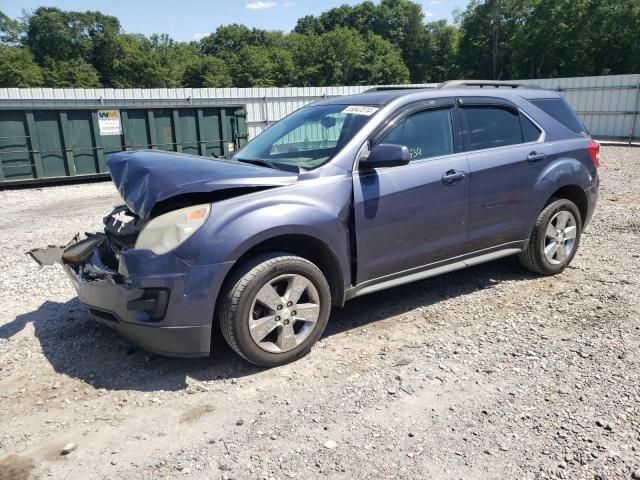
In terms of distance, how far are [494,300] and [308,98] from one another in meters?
16.3

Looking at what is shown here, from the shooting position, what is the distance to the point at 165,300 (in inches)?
123

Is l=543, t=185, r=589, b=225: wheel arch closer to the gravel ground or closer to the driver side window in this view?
the gravel ground

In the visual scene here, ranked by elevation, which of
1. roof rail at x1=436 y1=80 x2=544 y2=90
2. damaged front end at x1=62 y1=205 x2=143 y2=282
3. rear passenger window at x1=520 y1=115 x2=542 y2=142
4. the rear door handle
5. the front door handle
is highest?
roof rail at x1=436 y1=80 x2=544 y2=90

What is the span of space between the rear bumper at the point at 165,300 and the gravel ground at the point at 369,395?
34cm

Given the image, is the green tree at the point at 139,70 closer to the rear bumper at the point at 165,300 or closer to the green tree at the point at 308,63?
the green tree at the point at 308,63

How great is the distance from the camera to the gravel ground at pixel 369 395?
2.59 m

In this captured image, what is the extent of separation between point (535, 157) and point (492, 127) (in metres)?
0.51

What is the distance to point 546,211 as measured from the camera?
4898 millimetres

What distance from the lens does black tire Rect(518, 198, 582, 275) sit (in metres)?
4.90

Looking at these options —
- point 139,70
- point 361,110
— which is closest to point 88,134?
point 361,110

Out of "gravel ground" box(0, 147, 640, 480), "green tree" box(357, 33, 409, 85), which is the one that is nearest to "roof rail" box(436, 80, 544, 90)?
"gravel ground" box(0, 147, 640, 480)

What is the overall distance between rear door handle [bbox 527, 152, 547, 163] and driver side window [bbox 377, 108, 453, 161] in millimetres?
902

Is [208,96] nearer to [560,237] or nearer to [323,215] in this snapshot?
[560,237]

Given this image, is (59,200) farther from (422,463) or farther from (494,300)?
(422,463)
